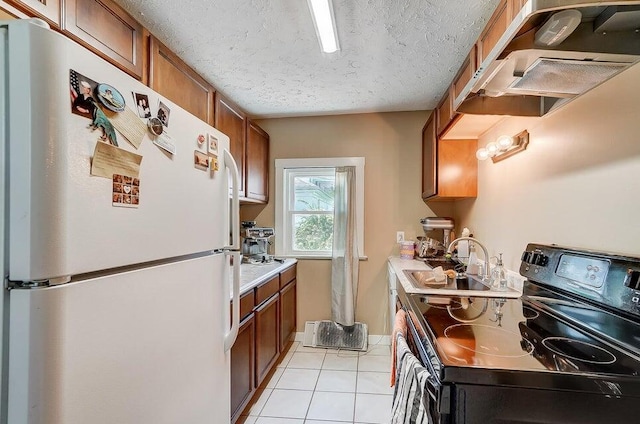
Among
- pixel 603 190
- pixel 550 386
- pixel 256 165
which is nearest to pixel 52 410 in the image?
pixel 550 386

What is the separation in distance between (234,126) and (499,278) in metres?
2.21

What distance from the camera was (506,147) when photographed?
1893 millimetres

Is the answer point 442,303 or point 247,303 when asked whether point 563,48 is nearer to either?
point 442,303

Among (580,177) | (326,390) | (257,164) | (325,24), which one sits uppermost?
(325,24)

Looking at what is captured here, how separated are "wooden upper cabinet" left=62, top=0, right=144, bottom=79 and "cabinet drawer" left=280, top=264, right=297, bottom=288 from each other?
5.96 feet

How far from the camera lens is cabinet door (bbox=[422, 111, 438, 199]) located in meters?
2.55

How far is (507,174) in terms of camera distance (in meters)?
2.01

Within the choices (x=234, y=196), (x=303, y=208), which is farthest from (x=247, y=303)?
(x=303, y=208)

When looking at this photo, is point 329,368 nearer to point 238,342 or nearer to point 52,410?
point 238,342

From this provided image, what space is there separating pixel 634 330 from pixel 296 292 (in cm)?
263

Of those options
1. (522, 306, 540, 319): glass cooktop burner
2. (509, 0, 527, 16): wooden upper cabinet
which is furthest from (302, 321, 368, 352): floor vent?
(509, 0, 527, 16): wooden upper cabinet

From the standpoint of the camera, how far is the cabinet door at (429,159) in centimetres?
255

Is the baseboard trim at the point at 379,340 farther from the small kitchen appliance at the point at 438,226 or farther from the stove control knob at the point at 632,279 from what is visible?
the stove control knob at the point at 632,279

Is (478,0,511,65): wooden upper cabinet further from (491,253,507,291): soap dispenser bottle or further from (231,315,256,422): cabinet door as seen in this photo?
(231,315,256,422): cabinet door
